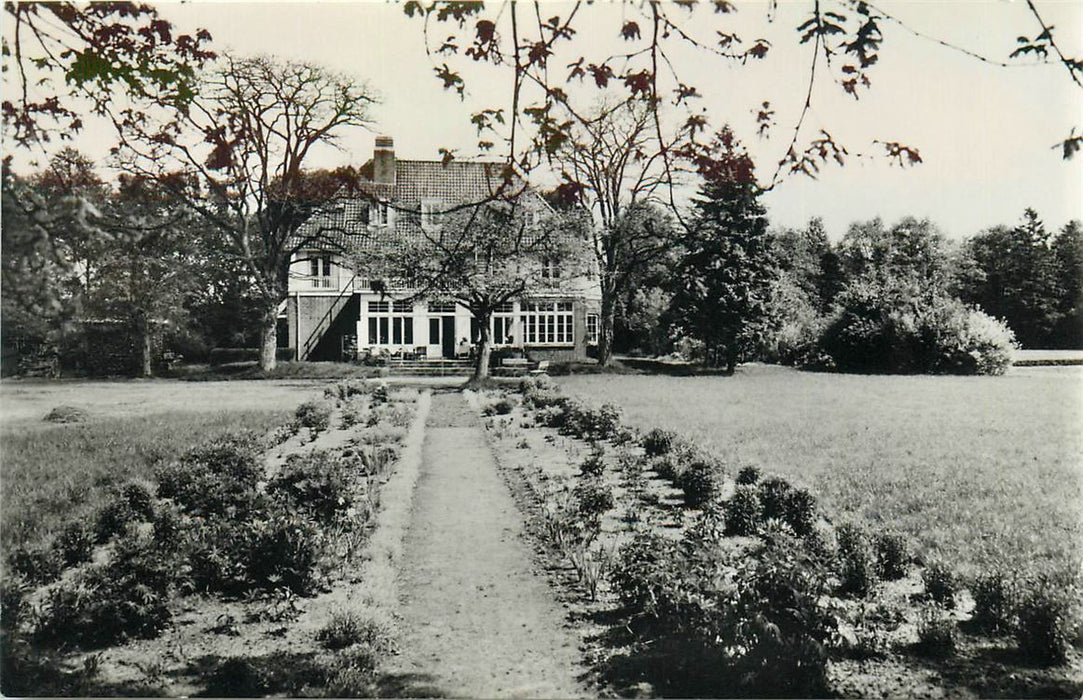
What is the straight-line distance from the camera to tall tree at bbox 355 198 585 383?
8602 mm

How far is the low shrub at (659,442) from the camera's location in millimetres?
10609

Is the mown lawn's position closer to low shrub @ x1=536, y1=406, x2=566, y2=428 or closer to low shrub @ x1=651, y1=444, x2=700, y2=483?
low shrub @ x1=651, y1=444, x2=700, y2=483

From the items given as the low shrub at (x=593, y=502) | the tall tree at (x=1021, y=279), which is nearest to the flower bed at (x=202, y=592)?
the low shrub at (x=593, y=502)

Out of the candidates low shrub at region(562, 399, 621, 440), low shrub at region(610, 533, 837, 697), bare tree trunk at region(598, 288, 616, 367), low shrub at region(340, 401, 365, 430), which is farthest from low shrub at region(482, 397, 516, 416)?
low shrub at region(610, 533, 837, 697)

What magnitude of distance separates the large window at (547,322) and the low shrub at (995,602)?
1088 centimetres

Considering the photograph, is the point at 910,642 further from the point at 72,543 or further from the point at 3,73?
the point at 3,73

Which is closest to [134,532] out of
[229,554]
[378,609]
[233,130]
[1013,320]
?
[229,554]

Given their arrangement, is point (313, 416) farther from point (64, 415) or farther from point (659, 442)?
point (659, 442)

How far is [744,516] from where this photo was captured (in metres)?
6.85

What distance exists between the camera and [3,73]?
448 centimetres

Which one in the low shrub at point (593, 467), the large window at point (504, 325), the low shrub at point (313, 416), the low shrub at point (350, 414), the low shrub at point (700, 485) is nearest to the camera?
the low shrub at point (700, 485)

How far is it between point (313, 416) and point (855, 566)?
8.76 metres

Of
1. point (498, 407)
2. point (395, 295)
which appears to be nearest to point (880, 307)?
point (498, 407)

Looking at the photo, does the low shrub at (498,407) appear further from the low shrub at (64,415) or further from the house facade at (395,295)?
the low shrub at (64,415)
